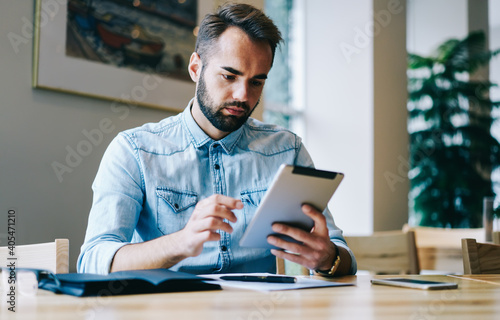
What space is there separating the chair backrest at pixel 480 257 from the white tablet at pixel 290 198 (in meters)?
0.52

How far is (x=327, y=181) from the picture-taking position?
1.16m

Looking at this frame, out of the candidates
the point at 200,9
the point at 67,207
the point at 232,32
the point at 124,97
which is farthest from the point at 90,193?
the point at 200,9

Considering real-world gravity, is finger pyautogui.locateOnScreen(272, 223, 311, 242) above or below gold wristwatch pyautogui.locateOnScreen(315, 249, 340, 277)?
above

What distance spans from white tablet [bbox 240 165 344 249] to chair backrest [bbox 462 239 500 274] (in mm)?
518

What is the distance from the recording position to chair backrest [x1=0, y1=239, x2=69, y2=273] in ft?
4.00

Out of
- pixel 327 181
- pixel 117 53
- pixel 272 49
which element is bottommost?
pixel 327 181

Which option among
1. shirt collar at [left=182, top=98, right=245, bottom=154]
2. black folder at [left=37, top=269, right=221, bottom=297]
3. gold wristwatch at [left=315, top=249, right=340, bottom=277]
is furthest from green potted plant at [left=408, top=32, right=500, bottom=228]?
black folder at [left=37, top=269, right=221, bottom=297]

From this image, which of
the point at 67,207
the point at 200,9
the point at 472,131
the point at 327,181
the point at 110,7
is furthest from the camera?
the point at 472,131

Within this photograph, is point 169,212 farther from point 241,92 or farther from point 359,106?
point 359,106

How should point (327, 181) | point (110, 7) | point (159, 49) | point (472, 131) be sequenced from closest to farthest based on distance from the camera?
point (327, 181)
point (110, 7)
point (159, 49)
point (472, 131)

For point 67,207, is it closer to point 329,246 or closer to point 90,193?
point 90,193

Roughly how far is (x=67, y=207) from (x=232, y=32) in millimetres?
925

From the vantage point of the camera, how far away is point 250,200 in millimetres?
1611

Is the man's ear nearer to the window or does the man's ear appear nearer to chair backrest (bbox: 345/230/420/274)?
chair backrest (bbox: 345/230/420/274)
